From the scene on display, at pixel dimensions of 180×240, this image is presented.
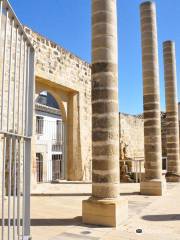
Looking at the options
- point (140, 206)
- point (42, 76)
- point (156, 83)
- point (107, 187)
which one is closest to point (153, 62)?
point (156, 83)

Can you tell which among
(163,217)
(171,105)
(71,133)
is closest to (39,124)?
(71,133)

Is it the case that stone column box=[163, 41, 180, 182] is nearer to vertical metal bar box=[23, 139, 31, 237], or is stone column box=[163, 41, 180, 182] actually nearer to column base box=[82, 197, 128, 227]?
column base box=[82, 197, 128, 227]

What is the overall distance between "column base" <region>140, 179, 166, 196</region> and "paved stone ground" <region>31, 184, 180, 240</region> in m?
0.54

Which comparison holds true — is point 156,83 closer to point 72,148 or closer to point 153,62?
point 153,62

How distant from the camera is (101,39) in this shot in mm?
6121

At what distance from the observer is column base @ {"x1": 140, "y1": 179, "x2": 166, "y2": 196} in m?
9.15

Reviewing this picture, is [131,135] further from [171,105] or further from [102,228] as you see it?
[102,228]

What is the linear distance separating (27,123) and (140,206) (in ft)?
14.4

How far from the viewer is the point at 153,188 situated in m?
9.20

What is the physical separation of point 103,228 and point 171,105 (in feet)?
31.6

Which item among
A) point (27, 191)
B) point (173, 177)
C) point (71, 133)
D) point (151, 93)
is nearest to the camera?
point (27, 191)

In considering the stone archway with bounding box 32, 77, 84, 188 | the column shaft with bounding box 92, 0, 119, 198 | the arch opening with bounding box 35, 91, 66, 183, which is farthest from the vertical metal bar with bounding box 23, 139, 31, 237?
the arch opening with bounding box 35, 91, 66, 183

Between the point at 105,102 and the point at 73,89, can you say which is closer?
the point at 105,102

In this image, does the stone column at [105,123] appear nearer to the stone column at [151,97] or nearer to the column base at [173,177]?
the stone column at [151,97]
